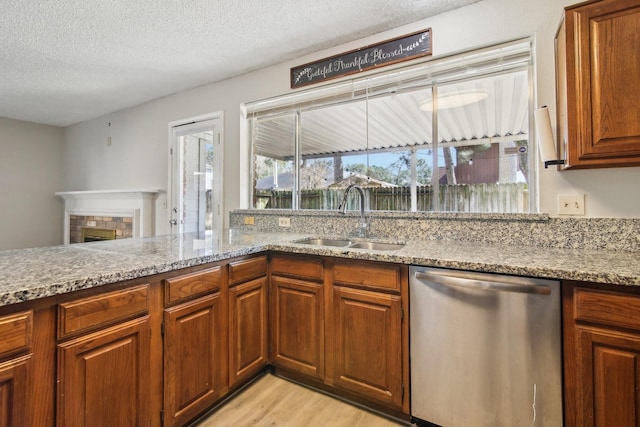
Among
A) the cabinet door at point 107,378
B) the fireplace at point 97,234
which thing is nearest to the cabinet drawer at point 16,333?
the cabinet door at point 107,378

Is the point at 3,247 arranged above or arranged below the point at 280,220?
below

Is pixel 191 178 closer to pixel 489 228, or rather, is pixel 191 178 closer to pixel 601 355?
pixel 489 228

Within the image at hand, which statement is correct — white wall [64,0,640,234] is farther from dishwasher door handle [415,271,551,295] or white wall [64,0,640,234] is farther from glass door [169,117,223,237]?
dishwasher door handle [415,271,551,295]

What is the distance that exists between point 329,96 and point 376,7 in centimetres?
77

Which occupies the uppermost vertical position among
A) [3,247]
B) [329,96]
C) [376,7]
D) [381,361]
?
[376,7]

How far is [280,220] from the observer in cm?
271

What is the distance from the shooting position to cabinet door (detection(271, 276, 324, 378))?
5.89ft

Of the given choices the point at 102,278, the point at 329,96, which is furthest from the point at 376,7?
the point at 102,278

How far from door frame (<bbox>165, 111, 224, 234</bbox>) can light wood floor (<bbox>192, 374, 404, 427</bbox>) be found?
1.73 meters

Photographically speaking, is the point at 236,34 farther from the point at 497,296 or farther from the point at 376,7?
the point at 497,296

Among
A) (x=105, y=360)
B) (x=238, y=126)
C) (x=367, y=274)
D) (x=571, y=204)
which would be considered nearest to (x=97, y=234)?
(x=238, y=126)

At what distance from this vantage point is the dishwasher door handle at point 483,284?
1.23 m

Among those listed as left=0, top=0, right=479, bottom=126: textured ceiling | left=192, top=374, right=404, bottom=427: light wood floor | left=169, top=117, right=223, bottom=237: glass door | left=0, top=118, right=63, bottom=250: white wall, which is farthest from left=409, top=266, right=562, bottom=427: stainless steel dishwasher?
left=0, top=118, right=63, bottom=250: white wall

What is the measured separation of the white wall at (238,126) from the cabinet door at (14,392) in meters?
2.12
